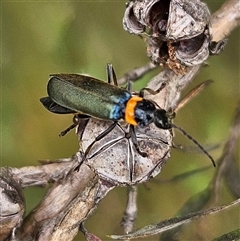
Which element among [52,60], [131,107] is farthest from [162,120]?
[52,60]

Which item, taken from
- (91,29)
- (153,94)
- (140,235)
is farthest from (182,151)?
(91,29)

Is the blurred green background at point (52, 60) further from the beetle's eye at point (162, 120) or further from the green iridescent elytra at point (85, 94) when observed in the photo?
the beetle's eye at point (162, 120)

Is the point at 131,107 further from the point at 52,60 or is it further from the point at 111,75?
the point at 52,60

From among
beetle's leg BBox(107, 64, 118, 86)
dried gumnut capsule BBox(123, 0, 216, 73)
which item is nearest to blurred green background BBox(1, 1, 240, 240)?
beetle's leg BBox(107, 64, 118, 86)

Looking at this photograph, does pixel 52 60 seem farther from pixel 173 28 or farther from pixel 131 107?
pixel 173 28

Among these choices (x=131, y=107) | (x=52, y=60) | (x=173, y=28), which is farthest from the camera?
(x=52, y=60)

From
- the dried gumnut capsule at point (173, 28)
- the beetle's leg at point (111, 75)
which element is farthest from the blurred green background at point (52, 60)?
the dried gumnut capsule at point (173, 28)

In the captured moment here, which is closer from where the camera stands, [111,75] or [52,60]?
[111,75]

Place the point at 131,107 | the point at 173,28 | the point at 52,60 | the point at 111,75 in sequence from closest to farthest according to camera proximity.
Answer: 1. the point at 173,28
2. the point at 131,107
3. the point at 111,75
4. the point at 52,60

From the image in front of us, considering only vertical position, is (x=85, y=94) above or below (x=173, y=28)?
below

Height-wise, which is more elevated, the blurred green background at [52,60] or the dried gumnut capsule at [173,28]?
the dried gumnut capsule at [173,28]

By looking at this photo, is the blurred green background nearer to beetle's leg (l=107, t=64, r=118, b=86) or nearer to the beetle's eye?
beetle's leg (l=107, t=64, r=118, b=86)
